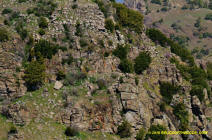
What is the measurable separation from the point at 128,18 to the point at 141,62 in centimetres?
1190

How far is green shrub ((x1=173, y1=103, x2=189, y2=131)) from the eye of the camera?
189 feet

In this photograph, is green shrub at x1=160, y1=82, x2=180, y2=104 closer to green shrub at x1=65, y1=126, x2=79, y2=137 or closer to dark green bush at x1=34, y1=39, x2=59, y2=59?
green shrub at x1=65, y1=126, x2=79, y2=137

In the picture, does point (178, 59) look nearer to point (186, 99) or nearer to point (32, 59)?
point (186, 99)

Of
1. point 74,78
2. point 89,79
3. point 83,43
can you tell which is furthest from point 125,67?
point 74,78

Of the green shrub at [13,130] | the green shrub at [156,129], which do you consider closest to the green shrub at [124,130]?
the green shrub at [156,129]

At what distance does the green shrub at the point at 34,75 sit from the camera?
5062cm

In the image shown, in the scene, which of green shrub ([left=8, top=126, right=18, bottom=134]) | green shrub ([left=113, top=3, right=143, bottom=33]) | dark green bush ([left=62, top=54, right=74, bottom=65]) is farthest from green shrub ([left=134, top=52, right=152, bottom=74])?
green shrub ([left=8, top=126, right=18, bottom=134])

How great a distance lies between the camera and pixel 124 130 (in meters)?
48.8

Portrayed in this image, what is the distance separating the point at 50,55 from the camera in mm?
54406

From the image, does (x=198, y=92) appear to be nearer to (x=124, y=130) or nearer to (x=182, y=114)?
(x=182, y=114)

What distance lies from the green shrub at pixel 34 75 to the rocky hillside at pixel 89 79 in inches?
6.3

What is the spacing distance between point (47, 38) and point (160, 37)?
28.3 meters

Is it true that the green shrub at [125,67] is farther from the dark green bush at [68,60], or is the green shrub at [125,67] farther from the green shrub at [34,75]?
the green shrub at [34,75]

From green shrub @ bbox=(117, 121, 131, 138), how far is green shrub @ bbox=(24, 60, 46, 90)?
48.1 ft
